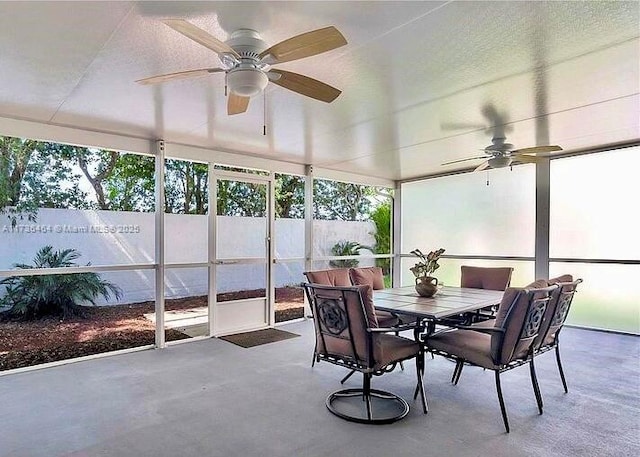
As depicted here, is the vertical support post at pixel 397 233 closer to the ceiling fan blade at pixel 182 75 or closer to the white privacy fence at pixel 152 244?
the white privacy fence at pixel 152 244

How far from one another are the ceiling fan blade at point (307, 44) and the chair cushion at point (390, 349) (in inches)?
67.9

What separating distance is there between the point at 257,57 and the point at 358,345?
183cm

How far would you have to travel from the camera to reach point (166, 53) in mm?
2445

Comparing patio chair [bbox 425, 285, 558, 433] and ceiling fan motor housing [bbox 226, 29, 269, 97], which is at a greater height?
ceiling fan motor housing [bbox 226, 29, 269, 97]

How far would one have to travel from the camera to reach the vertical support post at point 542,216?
5.62 m

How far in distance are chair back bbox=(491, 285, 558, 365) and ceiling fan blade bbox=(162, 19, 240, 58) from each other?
222 centimetres

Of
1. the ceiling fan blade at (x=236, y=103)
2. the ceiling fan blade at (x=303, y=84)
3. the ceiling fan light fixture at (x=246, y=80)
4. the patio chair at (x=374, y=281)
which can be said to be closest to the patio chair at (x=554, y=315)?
the patio chair at (x=374, y=281)

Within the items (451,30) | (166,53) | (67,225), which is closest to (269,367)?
(67,225)

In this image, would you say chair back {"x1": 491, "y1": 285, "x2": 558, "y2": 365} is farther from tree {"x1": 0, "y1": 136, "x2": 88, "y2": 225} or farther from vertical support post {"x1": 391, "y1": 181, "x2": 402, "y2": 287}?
vertical support post {"x1": 391, "y1": 181, "x2": 402, "y2": 287}

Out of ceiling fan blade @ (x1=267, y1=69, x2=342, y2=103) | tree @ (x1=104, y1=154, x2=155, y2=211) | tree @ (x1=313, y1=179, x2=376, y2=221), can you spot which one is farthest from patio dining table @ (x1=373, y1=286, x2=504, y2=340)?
tree @ (x1=104, y1=154, x2=155, y2=211)

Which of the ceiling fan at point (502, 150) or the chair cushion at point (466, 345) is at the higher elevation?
the ceiling fan at point (502, 150)

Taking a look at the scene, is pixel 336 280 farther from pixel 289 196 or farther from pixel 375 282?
pixel 289 196

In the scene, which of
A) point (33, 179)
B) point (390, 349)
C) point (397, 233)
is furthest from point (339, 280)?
point (397, 233)

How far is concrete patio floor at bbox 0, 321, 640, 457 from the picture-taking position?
237 centimetres
